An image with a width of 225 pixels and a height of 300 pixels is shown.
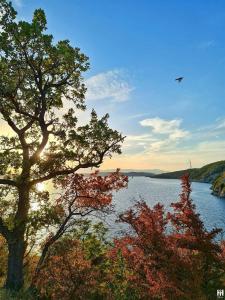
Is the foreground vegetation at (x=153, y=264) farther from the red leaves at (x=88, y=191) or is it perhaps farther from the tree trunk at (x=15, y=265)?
the red leaves at (x=88, y=191)

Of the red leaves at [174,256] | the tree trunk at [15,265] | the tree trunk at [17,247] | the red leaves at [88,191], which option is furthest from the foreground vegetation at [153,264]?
the red leaves at [88,191]

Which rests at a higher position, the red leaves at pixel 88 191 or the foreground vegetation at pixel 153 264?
the red leaves at pixel 88 191

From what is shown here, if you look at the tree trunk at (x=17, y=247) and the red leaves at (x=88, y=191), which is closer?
the tree trunk at (x=17, y=247)

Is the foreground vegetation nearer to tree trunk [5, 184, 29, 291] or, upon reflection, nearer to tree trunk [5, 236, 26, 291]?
tree trunk [5, 236, 26, 291]

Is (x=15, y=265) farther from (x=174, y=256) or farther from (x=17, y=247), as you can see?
(x=174, y=256)

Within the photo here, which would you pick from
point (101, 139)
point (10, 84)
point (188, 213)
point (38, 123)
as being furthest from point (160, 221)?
point (10, 84)

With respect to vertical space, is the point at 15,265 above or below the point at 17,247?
below

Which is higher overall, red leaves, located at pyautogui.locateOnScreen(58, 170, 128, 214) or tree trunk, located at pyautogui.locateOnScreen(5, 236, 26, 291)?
red leaves, located at pyautogui.locateOnScreen(58, 170, 128, 214)

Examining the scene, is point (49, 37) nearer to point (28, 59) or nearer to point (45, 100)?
point (28, 59)

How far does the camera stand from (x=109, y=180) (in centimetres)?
2366

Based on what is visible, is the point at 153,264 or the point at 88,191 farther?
the point at 88,191

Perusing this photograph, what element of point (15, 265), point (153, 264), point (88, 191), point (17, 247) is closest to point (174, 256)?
point (153, 264)

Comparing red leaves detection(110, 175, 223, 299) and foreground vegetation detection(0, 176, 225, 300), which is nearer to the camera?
red leaves detection(110, 175, 223, 299)

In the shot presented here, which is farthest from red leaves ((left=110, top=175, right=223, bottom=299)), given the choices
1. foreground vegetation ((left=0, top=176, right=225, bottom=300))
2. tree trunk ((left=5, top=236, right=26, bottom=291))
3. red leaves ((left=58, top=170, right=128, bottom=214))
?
tree trunk ((left=5, top=236, right=26, bottom=291))
